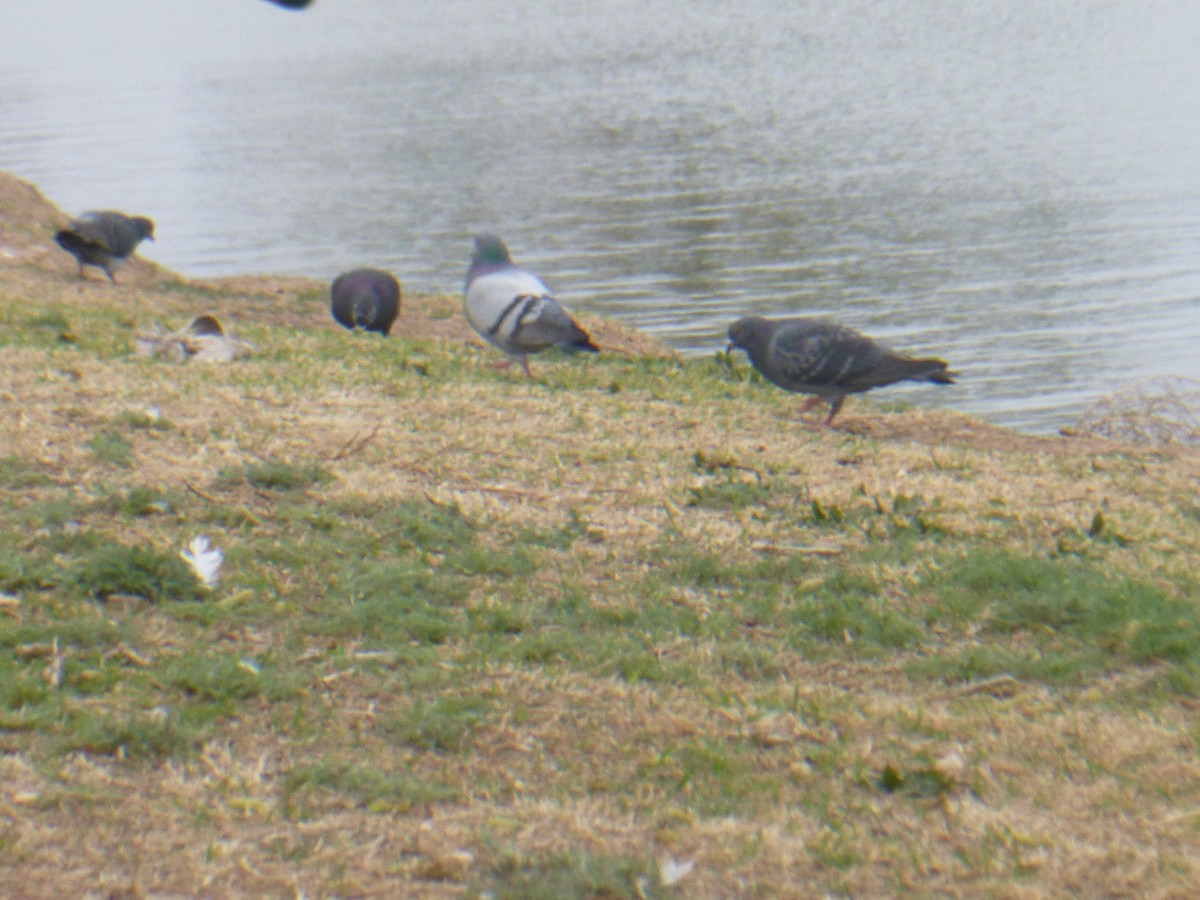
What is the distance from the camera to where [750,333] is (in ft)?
32.8

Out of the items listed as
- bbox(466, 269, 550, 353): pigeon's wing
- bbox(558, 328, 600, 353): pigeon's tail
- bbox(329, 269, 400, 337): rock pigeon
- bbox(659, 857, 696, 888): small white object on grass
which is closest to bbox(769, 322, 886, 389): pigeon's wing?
bbox(558, 328, 600, 353): pigeon's tail

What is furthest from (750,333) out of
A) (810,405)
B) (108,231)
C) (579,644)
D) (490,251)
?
(108,231)

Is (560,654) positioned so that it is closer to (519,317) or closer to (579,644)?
(579,644)

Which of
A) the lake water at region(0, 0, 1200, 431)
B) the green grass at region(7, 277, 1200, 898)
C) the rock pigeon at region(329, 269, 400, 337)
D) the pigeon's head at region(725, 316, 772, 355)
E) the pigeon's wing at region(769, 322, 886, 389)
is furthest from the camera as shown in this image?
the lake water at region(0, 0, 1200, 431)

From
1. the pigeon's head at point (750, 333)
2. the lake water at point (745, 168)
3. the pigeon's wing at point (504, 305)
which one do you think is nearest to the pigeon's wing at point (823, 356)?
the pigeon's head at point (750, 333)

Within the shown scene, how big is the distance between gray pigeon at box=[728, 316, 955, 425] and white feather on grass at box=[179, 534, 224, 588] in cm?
468

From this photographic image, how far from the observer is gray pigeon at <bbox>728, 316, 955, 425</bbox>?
30.5ft

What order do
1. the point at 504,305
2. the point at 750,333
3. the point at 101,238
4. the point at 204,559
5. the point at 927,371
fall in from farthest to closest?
1. the point at 101,238
2. the point at 504,305
3. the point at 750,333
4. the point at 927,371
5. the point at 204,559

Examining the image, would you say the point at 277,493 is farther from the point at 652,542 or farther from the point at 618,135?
the point at 618,135

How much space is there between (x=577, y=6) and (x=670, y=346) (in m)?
47.5

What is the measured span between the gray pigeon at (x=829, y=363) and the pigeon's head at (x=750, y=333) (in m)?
0.03

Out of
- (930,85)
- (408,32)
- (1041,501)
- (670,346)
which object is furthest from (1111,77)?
(408,32)

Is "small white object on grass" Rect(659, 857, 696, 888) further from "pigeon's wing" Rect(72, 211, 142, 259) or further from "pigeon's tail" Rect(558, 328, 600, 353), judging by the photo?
"pigeon's wing" Rect(72, 211, 142, 259)

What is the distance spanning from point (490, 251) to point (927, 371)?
11.4ft
